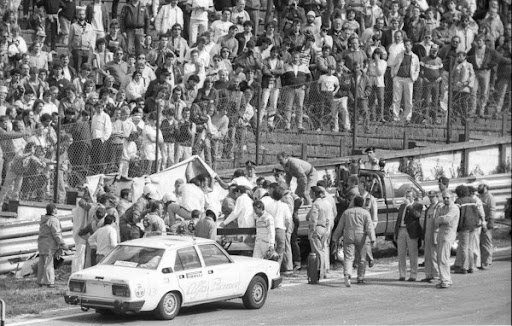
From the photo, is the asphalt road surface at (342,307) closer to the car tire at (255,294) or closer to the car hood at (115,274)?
the car tire at (255,294)

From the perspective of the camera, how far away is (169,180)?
2112 centimetres

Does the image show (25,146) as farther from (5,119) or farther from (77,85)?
(77,85)

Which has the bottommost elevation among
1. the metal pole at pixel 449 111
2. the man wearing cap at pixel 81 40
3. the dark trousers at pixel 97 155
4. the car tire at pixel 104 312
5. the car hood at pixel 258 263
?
the car tire at pixel 104 312

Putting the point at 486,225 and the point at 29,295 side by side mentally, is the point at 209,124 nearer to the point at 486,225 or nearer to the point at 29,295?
the point at 486,225

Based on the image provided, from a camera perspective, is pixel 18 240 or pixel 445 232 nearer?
pixel 445 232

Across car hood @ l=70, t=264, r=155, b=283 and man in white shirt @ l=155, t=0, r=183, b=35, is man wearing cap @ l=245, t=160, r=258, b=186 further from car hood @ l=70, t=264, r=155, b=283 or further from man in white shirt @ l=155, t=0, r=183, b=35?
car hood @ l=70, t=264, r=155, b=283

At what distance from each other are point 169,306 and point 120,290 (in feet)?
2.73

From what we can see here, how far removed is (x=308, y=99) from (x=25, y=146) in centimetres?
665

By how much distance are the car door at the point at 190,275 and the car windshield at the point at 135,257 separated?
0.30 meters

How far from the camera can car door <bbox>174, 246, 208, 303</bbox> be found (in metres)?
15.3

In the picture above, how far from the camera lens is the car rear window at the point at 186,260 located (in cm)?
1538

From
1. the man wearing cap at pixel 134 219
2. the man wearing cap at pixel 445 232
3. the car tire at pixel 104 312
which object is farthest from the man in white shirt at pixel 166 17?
the car tire at pixel 104 312

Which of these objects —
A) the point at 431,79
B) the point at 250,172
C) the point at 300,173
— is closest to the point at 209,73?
the point at 250,172

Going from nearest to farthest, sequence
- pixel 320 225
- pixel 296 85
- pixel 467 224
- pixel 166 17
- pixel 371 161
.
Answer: pixel 320 225, pixel 467 224, pixel 371 161, pixel 296 85, pixel 166 17
